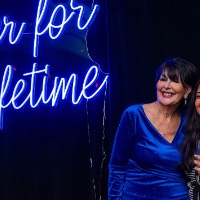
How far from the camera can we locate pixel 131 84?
341cm

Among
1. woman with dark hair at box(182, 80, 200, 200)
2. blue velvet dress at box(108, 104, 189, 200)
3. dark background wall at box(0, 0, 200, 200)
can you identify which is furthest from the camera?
dark background wall at box(0, 0, 200, 200)

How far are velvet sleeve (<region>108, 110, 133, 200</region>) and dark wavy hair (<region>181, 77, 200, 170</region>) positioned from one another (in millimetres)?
340

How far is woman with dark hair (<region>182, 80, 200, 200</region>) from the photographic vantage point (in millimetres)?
2080

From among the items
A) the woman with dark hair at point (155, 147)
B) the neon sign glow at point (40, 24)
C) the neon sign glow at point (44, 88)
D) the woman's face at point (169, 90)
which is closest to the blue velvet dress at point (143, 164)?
the woman with dark hair at point (155, 147)

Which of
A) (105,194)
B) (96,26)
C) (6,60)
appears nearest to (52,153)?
(105,194)

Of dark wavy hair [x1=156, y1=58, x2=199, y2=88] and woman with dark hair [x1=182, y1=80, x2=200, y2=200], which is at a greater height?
dark wavy hair [x1=156, y1=58, x2=199, y2=88]

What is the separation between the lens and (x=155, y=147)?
2232mm

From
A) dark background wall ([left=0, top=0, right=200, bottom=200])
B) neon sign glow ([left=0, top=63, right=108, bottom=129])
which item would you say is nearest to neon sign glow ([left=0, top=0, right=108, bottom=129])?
neon sign glow ([left=0, top=63, right=108, bottom=129])

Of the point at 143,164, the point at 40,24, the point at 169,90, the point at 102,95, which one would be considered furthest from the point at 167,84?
the point at 40,24

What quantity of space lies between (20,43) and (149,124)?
1.50m

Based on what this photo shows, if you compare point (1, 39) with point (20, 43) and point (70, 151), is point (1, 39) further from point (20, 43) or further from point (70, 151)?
point (70, 151)

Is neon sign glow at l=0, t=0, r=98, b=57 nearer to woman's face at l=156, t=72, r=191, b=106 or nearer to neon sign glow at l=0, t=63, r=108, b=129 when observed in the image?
neon sign glow at l=0, t=63, r=108, b=129

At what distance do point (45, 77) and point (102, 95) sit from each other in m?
0.57

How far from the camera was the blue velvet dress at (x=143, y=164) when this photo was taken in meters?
2.23
